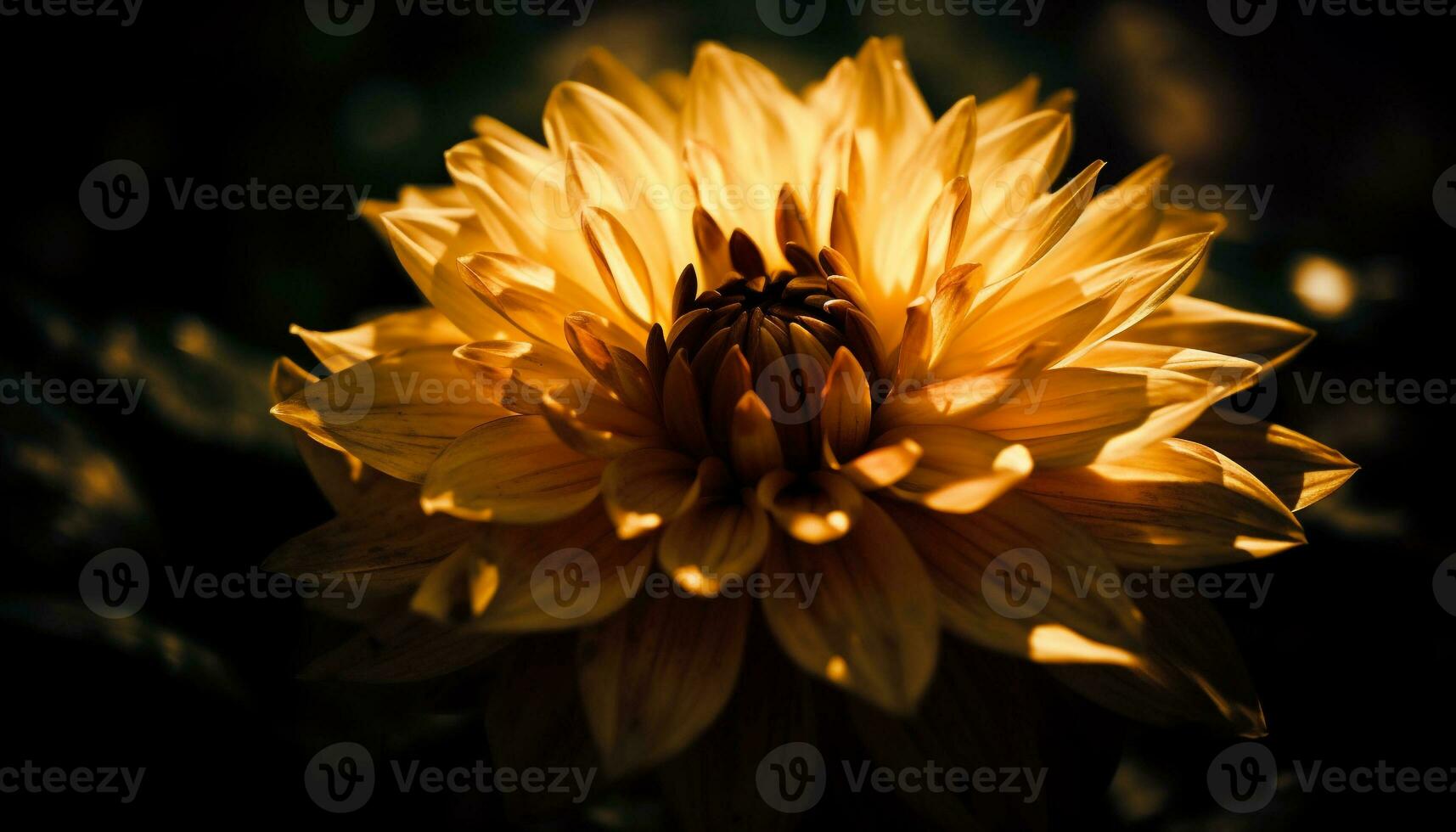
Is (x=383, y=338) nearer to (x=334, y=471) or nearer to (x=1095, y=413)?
(x=334, y=471)

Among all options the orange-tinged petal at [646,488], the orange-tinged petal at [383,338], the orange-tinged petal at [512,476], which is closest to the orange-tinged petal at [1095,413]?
the orange-tinged petal at [646,488]

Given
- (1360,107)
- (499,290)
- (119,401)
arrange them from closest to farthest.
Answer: (499,290), (119,401), (1360,107)

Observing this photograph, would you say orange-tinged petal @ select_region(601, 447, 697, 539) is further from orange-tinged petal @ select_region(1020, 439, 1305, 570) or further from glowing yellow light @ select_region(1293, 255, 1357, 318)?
glowing yellow light @ select_region(1293, 255, 1357, 318)

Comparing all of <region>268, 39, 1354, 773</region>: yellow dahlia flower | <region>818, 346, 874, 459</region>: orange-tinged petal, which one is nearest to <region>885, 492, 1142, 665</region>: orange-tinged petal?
<region>268, 39, 1354, 773</region>: yellow dahlia flower

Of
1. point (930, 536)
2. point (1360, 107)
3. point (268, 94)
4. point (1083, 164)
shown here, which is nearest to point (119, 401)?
point (268, 94)

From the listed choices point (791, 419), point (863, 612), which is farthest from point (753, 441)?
point (863, 612)

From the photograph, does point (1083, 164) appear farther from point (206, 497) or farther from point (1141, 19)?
point (206, 497)
